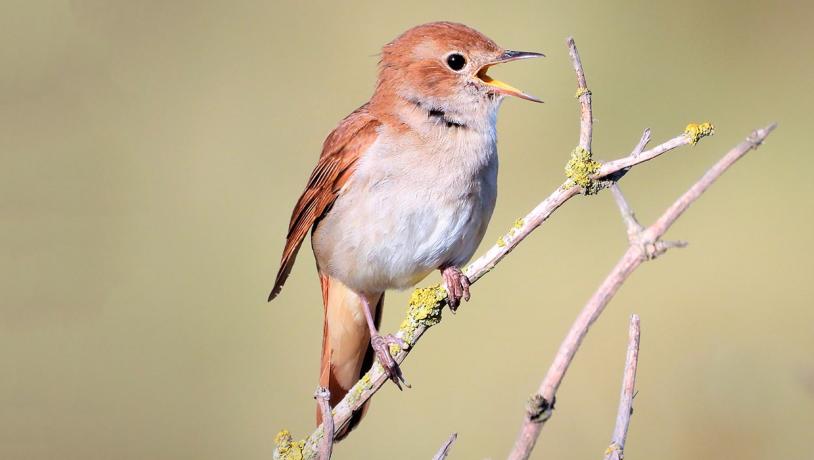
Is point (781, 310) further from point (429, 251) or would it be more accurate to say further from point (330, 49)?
point (330, 49)

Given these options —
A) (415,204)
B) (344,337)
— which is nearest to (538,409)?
(415,204)

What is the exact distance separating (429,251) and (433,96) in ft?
1.83

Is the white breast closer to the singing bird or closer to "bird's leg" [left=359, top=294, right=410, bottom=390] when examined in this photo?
the singing bird

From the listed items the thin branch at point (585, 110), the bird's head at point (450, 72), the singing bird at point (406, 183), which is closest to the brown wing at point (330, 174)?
the singing bird at point (406, 183)

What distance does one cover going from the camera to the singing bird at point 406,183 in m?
3.34

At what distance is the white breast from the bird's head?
0.12 metres

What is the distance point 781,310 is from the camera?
5.44m

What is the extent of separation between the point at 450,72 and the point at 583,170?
1.32 meters

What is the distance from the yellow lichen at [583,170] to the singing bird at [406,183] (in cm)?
93

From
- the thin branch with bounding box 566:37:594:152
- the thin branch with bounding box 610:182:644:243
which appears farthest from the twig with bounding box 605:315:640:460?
the thin branch with bounding box 566:37:594:152

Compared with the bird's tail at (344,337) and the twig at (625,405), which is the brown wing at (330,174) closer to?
the bird's tail at (344,337)

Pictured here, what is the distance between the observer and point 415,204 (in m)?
3.32

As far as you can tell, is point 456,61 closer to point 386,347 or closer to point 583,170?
point 386,347

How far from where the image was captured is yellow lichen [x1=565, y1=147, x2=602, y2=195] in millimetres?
2248
